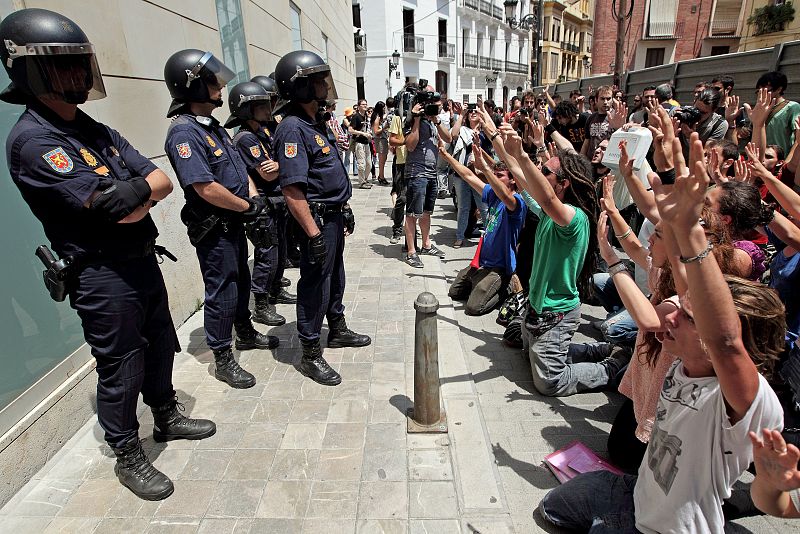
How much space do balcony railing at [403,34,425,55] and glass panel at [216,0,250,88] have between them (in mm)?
29552

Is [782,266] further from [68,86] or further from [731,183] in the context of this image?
[68,86]

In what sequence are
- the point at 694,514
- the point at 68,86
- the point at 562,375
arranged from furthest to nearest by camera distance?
the point at 562,375, the point at 68,86, the point at 694,514

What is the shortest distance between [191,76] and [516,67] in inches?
2060

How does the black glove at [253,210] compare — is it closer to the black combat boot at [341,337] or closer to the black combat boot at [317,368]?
the black combat boot at [317,368]

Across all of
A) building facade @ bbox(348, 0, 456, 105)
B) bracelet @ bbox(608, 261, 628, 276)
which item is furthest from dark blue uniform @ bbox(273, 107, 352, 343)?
building facade @ bbox(348, 0, 456, 105)

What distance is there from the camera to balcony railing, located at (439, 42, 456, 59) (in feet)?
119

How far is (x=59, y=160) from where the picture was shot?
6.52ft

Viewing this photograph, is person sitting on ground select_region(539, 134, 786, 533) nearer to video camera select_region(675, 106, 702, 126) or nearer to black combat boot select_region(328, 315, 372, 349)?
black combat boot select_region(328, 315, 372, 349)

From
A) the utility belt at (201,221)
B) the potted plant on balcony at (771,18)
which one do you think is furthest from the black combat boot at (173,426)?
the potted plant on balcony at (771,18)

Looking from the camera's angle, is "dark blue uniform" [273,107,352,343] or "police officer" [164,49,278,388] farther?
"dark blue uniform" [273,107,352,343]

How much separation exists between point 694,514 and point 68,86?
309 cm

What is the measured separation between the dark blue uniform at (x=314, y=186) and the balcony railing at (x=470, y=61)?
39.7 meters

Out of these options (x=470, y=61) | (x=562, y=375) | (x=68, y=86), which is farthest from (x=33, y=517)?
(x=470, y=61)

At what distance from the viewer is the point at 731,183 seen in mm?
2771
